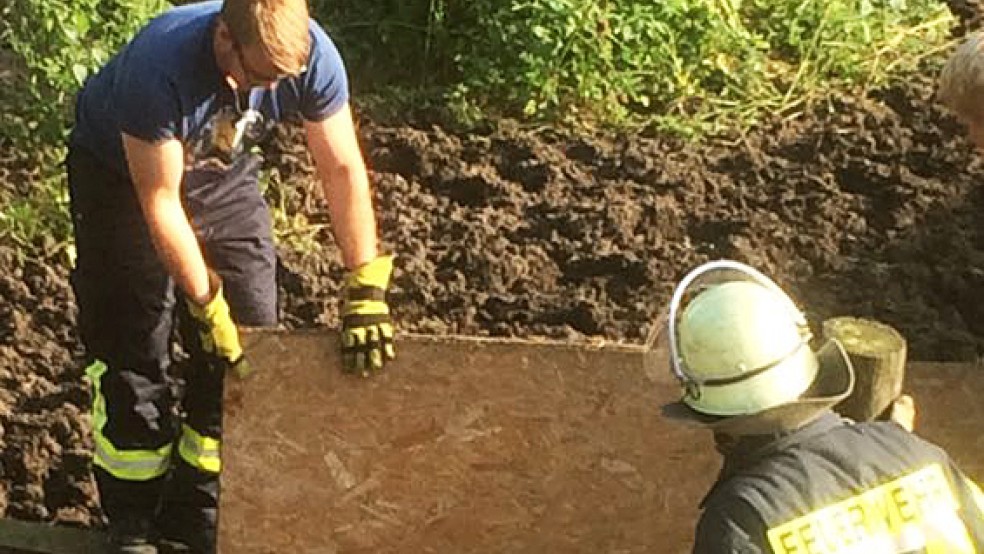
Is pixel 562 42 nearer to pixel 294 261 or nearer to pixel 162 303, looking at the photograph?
pixel 294 261

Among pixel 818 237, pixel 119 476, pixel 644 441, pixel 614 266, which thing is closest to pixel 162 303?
pixel 119 476

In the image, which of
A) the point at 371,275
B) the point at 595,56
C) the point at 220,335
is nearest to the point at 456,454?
the point at 371,275

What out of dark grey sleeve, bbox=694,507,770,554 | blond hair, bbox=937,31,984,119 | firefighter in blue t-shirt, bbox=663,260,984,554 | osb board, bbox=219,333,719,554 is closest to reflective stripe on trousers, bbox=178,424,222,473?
osb board, bbox=219,333,719,554

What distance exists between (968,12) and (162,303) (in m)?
4.27

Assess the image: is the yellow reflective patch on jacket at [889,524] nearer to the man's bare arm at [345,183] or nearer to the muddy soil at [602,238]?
the man's bare arm at [345,183]

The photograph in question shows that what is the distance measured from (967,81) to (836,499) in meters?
0.99

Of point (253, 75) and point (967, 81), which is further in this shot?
point (253, 75)

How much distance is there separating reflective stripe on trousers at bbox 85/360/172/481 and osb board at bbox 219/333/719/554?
0.43m

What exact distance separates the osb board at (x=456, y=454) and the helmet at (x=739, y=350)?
829 mm

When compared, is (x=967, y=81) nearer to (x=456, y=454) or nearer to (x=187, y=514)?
(x=456, y=454)

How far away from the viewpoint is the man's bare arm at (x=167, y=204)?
4.62 meters

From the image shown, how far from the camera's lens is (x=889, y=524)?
3.80 m

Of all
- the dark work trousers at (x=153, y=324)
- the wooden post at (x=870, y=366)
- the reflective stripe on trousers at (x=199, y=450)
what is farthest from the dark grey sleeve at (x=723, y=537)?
the reflective stripe on trousers at (x=199, y=450)

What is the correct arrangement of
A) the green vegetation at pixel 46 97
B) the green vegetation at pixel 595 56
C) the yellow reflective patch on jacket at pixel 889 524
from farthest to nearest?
the green vegetation at pixel 595 56 < the green vegetation at pixel 46 97 < the yellow reflective patch on jacket at pixel 889 524
